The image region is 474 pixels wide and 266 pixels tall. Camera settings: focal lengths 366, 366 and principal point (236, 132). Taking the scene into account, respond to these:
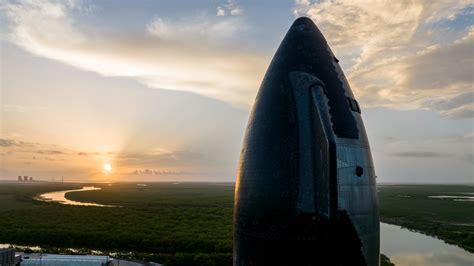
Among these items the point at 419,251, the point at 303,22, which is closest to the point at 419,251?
the point at 419,251

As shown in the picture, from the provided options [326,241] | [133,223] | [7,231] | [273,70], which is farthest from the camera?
[133,223]

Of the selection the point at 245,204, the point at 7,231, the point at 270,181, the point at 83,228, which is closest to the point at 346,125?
the point at 270,181

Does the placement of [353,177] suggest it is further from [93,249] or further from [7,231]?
[7,231]

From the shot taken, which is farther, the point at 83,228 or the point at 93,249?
the point at 83,228

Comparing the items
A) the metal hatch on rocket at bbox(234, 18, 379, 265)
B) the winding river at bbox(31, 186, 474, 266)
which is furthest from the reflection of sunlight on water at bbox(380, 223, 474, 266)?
the metal hatch on rocket at bbox(234, 18, 379, 265)

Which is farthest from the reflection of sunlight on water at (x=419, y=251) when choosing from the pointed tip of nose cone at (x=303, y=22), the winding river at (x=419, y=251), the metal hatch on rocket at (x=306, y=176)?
the pointed tip of nose cone at (x=303, y=22)

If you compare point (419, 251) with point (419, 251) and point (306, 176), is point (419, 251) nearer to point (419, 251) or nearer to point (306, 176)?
point (419, 251)
